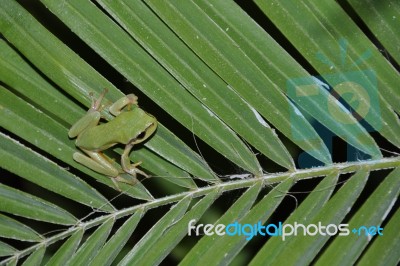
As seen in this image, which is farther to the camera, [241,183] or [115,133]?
[115,133]

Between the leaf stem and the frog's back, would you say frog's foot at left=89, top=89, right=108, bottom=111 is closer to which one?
the frog's back

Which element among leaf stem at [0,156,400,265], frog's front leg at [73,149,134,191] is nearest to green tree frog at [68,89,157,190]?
frog's front leg at [73,149,134,191]

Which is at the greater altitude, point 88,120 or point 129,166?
point 88,120

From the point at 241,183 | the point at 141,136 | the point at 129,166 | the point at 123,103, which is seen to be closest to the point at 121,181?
the point at 129,166

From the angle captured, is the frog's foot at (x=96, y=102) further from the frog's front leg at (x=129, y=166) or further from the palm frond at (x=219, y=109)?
the frog's front leg at (x=129, y=166)

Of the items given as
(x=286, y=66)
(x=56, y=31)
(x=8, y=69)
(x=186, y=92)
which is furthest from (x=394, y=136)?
(x=56, y=31)

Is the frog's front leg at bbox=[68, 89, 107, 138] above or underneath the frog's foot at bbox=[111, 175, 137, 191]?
above

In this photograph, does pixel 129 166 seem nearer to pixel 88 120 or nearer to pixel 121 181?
pixel 121 181

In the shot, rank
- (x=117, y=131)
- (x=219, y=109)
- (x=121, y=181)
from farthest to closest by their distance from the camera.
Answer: (x=117, y=131)
(x=121, y=181)
(x=219, y=109)
